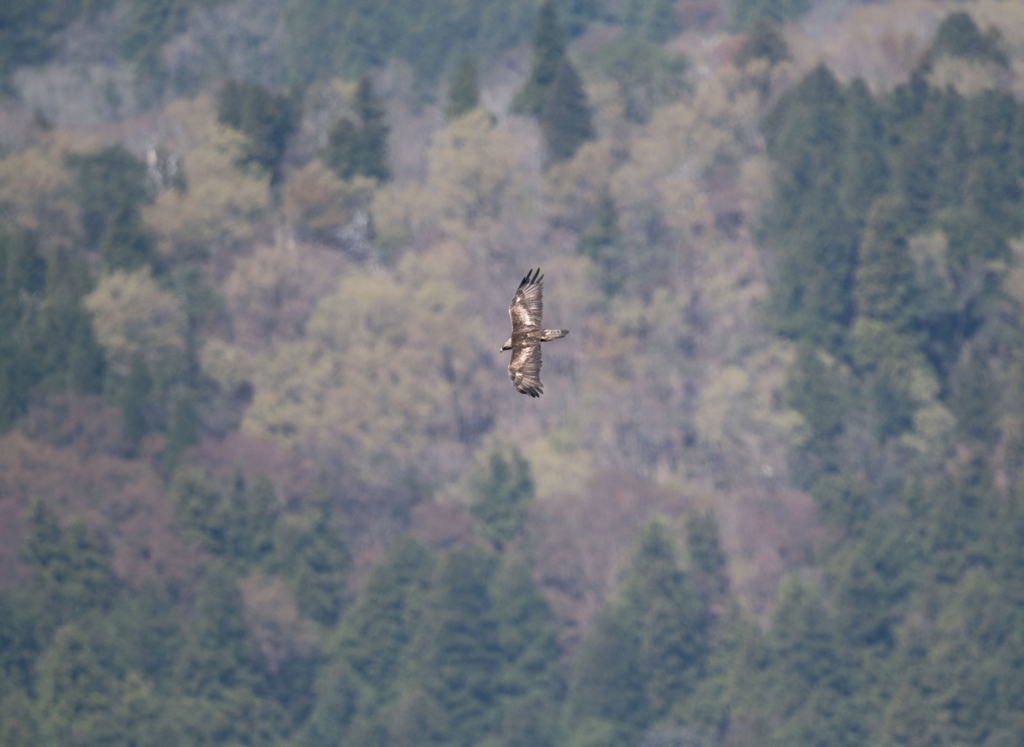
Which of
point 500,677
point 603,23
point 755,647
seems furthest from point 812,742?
point 603,23

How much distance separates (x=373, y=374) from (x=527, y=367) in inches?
2001

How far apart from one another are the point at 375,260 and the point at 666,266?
36.3 ft

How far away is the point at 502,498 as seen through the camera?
75.4 metres

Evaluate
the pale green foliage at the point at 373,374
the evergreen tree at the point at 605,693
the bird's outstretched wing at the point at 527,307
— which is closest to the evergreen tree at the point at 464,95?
the pale green foliage at the point at 373,374

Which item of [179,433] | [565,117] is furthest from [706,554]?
[565,117]

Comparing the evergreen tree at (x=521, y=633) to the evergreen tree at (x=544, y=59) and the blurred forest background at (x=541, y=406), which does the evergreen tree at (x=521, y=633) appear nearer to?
the blurred forest background at (x=541, y=406)

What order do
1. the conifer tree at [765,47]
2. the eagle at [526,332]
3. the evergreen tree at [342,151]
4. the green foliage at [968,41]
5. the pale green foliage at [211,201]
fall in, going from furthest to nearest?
the evergreen tree at [342,151] < the conifer tree at [765,47] < the pale green foliage at [211,201] < the green foliage at [968,41] < the eagle at [526,332]

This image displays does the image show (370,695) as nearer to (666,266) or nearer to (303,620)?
(303,620)

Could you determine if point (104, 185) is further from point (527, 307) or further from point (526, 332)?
point (526, 332)

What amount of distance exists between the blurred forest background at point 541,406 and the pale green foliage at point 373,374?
150 mm

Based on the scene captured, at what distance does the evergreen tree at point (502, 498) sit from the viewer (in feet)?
246

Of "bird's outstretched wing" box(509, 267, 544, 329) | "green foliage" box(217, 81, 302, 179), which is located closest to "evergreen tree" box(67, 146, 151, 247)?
"green foliage" box(217, 81, 302, 179)

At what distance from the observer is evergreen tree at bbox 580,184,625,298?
83.2 meters

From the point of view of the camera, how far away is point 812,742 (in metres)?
65.4
